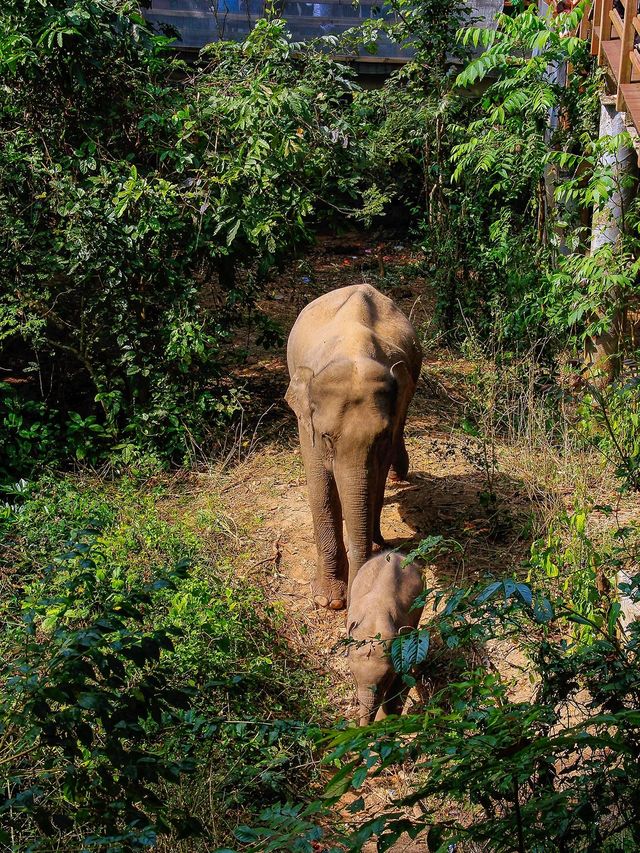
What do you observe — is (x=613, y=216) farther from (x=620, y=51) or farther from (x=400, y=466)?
(x=400, y=466)

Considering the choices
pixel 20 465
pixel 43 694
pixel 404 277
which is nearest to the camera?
pixel 43 694

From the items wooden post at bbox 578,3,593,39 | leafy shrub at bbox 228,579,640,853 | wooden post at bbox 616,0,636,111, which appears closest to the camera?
leafy shrub at bbox 228,579,640,853

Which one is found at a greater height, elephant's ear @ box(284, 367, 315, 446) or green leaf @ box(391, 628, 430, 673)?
green leaf @ box(391, 628, 430, 673)

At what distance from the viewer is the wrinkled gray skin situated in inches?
247

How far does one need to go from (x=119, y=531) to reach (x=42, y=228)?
3319 mm

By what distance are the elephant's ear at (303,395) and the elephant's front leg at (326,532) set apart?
0.12 m

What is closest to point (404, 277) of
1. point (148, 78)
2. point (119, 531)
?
point (148, 78)

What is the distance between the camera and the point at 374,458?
6.32m

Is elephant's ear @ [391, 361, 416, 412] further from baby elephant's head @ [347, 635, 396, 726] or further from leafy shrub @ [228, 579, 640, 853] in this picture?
leafy shrub @ [228, 579, 640, 853]

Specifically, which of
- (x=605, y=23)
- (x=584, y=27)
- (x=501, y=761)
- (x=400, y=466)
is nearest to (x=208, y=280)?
(x=400, y=466)

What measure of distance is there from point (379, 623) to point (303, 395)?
1830 mm

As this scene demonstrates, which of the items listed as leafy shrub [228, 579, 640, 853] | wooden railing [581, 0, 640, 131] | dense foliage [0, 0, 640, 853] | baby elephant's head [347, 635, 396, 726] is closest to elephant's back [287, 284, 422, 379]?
dense foliage [0, 0, 640, 853]

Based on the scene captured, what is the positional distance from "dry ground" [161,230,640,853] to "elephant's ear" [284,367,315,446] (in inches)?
40.0

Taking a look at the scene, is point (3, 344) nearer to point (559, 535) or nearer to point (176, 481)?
point (176, 481)
